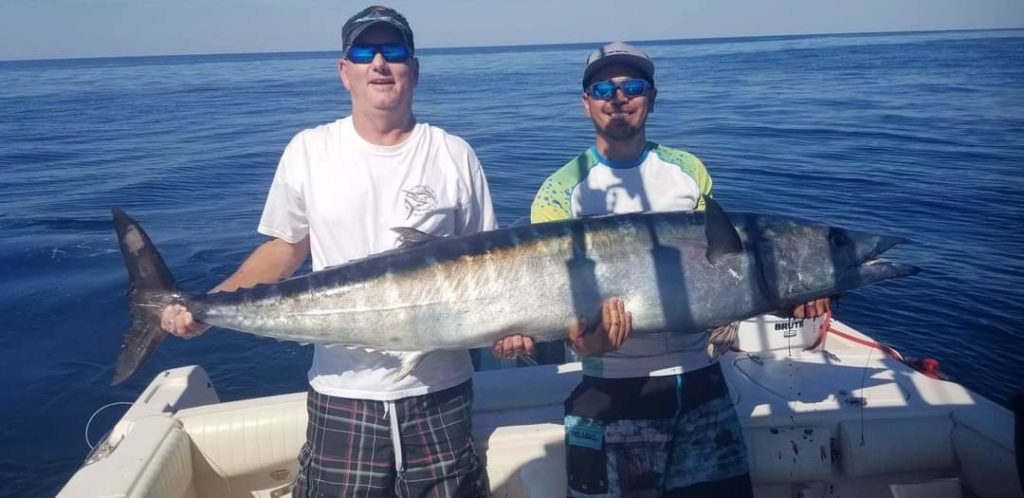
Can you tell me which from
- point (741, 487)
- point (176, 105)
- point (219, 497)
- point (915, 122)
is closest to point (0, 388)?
point (219, 497)

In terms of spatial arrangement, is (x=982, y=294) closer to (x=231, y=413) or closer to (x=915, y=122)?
(x=231, y=413)

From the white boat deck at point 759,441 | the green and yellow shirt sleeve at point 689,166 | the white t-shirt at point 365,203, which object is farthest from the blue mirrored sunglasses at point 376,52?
the white boat deck at point 759,441

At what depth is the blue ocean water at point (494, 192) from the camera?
26.8ft

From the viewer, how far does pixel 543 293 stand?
300 cm

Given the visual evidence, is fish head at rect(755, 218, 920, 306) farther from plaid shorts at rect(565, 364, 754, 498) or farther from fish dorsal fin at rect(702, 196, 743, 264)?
plaid shorts at rect(565, 364, 754, 498)

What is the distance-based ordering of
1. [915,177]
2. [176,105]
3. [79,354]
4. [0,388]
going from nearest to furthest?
1. [0,388]
2. [79,354]
3. [915,177]
4. [176,105]

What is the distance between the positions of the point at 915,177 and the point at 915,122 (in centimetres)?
871

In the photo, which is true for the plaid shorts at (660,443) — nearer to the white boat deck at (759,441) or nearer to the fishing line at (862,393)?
the white boat deck at (759,441)

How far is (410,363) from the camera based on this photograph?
2.93 m

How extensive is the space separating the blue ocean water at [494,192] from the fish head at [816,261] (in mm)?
6135

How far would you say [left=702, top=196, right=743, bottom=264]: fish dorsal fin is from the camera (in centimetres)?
298

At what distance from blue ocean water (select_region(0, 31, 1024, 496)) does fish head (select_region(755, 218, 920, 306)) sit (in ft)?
20.1

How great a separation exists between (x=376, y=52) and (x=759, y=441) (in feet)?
9.50

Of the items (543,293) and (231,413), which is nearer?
(543,293)
